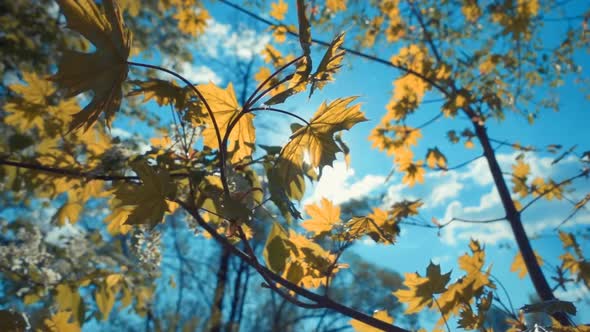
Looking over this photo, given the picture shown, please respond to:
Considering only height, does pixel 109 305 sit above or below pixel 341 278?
below

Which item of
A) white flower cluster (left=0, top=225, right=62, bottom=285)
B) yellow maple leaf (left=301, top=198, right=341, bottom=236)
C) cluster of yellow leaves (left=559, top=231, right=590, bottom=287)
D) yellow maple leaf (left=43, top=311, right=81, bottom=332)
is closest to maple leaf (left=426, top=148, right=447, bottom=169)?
cluster of yellow leaves (left=559, top=231, right=590, bottom=287)

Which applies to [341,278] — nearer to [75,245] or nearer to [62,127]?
[75,245]

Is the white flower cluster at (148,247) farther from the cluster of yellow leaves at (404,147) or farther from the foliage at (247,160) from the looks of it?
the cluster of yellow leaves at (404,147)

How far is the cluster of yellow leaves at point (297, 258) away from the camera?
72 cm

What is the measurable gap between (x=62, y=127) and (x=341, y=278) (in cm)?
830

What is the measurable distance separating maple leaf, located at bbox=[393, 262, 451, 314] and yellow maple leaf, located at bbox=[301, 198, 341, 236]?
242 mm

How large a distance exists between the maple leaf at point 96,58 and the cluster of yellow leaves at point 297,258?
40 centimetres

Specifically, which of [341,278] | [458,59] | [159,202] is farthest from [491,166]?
[341,278]

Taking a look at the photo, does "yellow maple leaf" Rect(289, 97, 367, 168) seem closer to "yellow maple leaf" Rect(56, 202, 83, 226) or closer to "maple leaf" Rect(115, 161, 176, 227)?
"maple leaf" Rect(115, 161, 176, 227)

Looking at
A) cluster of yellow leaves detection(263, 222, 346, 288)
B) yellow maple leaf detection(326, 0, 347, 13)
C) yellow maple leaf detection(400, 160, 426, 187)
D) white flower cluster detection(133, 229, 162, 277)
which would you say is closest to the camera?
cluster of yellow leaves detection(263, 222, 346, 288)

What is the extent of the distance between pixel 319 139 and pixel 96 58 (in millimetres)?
322

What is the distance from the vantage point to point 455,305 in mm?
858

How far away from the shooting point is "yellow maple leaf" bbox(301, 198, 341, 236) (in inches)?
30.5

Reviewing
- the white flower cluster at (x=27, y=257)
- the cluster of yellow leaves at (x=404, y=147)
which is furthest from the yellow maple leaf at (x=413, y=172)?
the white flower cluster at (x=27, y=257)
